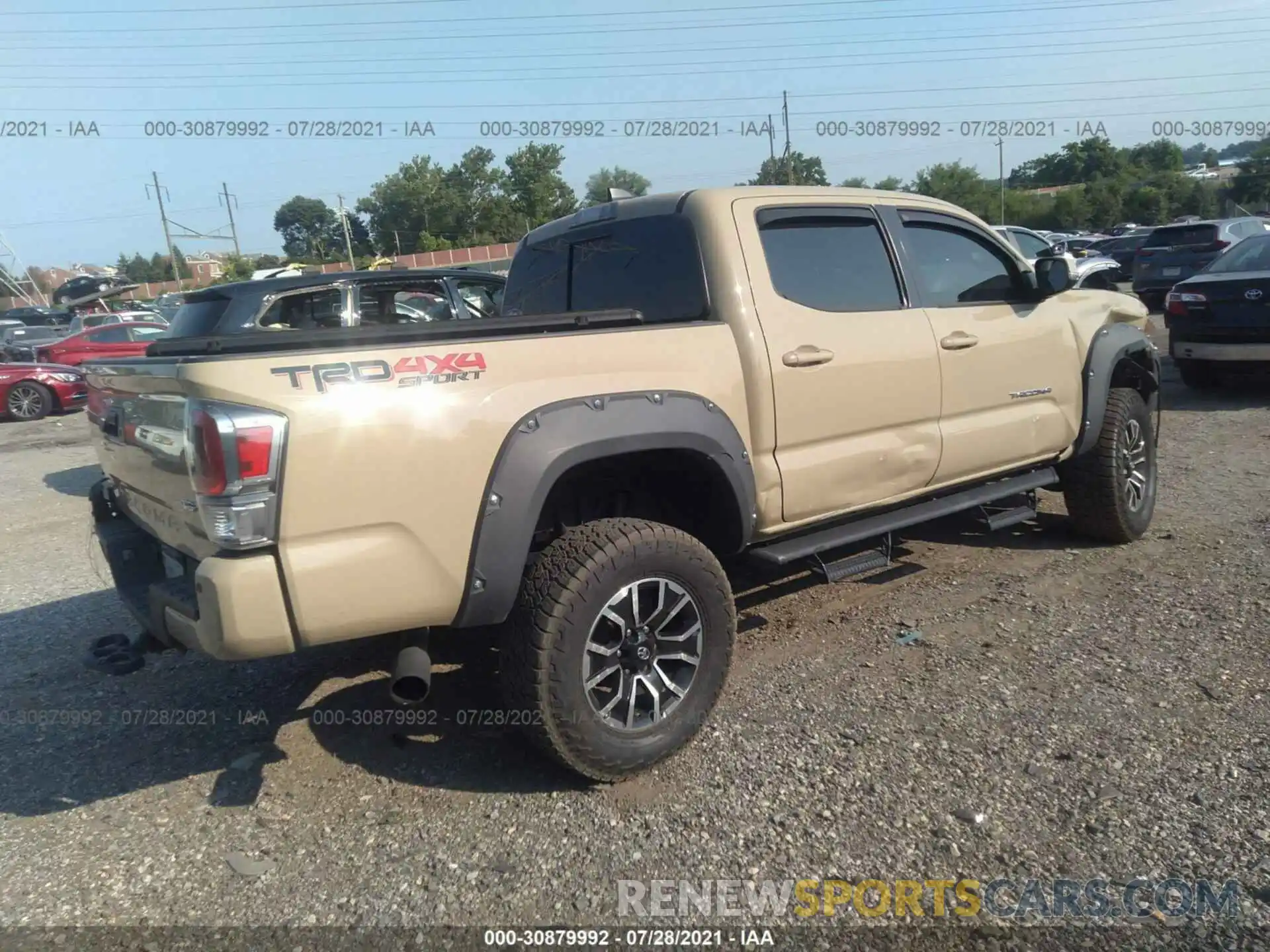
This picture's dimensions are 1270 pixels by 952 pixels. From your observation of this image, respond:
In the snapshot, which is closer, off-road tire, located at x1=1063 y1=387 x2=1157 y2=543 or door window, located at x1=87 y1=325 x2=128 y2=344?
off-road tire, located at x1=1063 y1=387 x2=1157 y2=543

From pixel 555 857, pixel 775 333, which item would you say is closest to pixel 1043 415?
pixel 775 333

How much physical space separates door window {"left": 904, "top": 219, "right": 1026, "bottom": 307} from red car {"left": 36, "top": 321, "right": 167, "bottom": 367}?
15.7 m

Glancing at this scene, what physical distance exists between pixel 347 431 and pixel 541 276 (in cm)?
216

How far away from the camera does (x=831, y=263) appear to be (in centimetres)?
396

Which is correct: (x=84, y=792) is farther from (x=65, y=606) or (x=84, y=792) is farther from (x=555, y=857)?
(x=65, y=606)

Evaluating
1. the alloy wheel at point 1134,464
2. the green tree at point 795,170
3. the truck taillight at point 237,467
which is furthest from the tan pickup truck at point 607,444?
the green tree at point 795,170

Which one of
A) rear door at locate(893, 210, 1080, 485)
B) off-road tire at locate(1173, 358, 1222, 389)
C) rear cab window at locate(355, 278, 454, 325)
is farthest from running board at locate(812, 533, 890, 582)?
off-road tire at locate(1173, 358, 1222, 389)

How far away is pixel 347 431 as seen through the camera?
8.34 ft

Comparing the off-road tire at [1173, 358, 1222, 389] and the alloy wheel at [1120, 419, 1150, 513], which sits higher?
the alloy wheel at [1120, 419, 1150, 513]

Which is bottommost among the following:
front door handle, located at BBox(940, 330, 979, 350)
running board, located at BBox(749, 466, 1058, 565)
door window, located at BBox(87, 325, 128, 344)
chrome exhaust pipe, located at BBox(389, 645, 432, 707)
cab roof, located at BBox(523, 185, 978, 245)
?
running board, located at BBox(749, 466, 1058, 565)

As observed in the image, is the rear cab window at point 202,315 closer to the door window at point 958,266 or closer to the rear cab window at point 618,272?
the rear cab window at point 618,272

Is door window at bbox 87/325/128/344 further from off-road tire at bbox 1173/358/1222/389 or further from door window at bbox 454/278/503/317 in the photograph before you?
off-road tire at bbox 1173/358/1222/389

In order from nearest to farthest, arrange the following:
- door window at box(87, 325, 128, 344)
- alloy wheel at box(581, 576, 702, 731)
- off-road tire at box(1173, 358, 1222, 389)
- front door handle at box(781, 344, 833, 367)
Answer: alloy wheel at box(581, 576, 702, 731) → front door handle at box(781, 344, 833, 367) → off-road tire at box(1173, 358, 1222, 389) → door window at box(87, 325, 128, 344)

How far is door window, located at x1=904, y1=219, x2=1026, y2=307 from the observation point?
14.4ft
